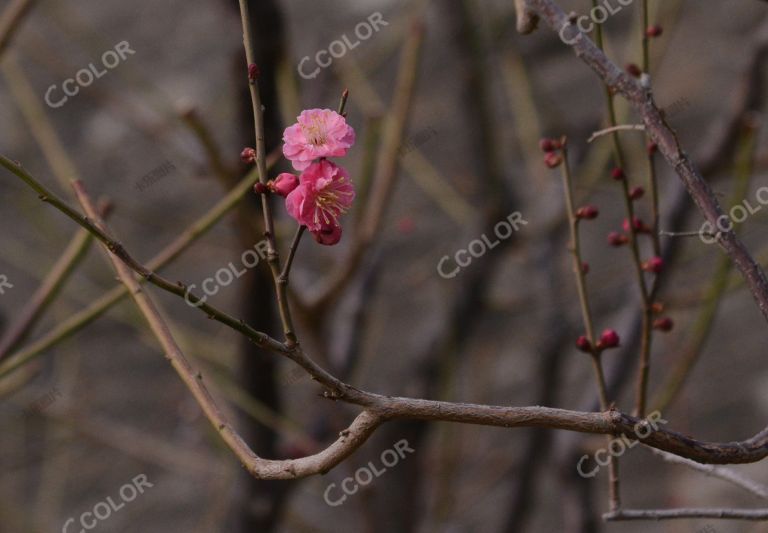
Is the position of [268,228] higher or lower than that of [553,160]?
lower

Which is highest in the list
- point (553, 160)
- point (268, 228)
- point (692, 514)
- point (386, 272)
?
point (386, 272)

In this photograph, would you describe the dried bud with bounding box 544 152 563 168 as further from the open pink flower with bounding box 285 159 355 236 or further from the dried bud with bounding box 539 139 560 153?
the open pink flower with bounding box 285 159 355 236

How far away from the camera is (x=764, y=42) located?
174 cm

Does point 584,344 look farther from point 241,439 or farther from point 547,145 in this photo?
point 241,439

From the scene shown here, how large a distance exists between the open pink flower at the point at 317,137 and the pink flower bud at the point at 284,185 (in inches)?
1.0

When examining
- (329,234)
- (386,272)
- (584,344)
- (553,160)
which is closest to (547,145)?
(553,160)

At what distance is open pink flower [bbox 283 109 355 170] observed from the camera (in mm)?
Answer: 678

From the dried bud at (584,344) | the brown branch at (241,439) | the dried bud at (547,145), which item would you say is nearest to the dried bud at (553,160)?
the dried bud at (547,145)

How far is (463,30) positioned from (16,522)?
155 cm

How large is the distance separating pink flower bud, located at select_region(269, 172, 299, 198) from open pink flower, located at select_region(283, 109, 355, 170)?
0.03 m

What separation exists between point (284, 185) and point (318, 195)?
0.03 m

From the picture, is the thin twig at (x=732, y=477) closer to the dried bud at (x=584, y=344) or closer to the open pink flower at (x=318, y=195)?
the dried bud at (x=584, y=344)

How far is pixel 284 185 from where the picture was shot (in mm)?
708

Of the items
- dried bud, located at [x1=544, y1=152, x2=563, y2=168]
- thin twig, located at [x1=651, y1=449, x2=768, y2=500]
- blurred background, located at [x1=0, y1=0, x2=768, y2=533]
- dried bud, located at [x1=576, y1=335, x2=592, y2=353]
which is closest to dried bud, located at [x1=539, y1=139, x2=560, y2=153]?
dried bud, located at [x1=544, y1=152, x2=563, y2=168]
